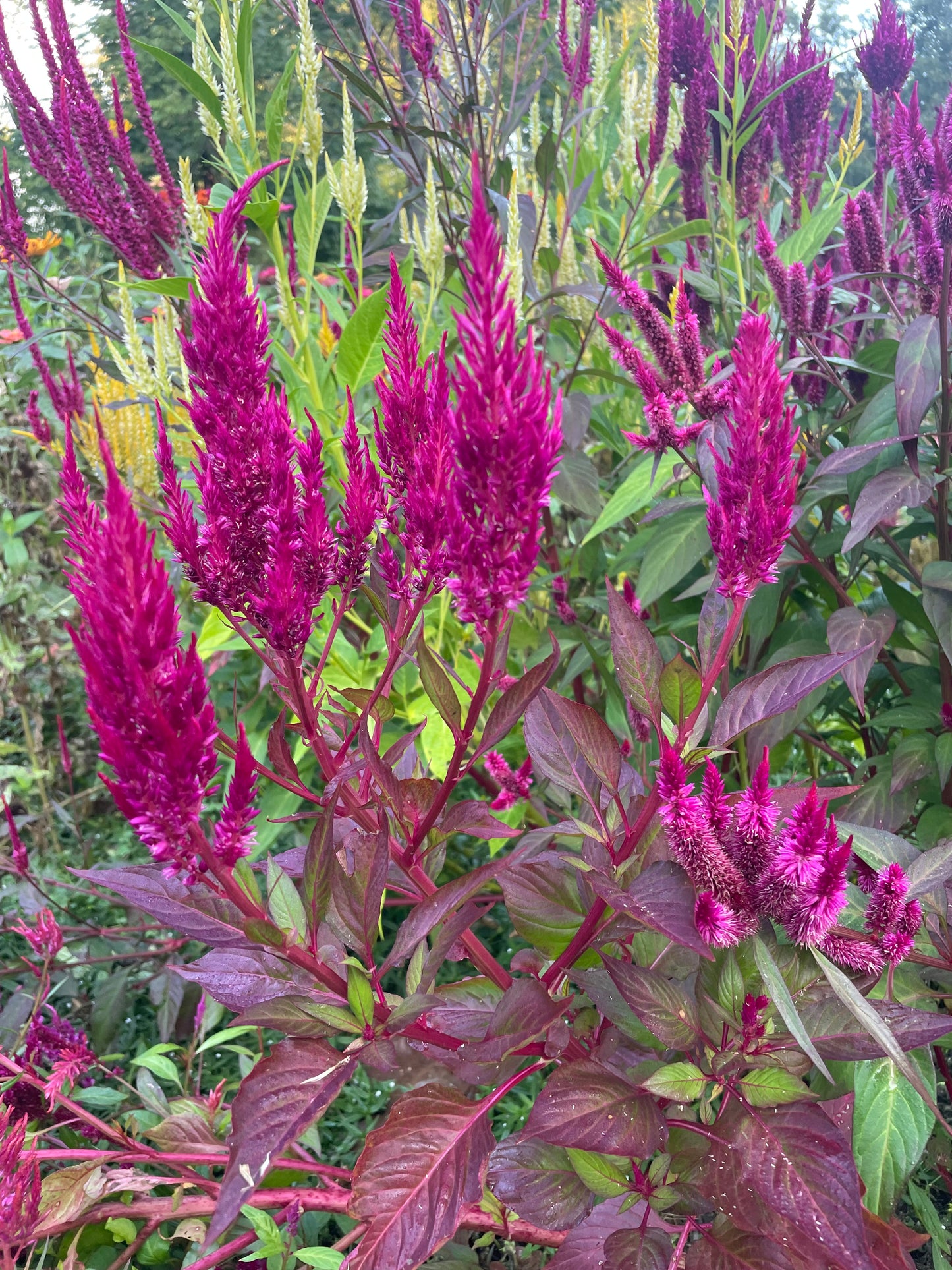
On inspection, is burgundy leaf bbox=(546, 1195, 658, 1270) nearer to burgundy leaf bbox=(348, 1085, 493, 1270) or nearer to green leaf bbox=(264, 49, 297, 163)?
burgundy leaf bbox=(348, 1085, 493, 1270)

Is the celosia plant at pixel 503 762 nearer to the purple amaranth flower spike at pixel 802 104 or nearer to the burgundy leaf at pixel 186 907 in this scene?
the burgundy leaf at pixel 186 907

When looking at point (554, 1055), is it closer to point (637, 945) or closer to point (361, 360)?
point (637, 945)

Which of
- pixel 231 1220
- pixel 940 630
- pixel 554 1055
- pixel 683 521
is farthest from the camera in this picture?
pixel 683 521

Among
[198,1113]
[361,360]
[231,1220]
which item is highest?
[361,360]

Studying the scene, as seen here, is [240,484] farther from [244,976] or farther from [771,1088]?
[771,1088]

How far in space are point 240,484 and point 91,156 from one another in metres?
1.29

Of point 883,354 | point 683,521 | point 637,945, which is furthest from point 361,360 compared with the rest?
point 637,945

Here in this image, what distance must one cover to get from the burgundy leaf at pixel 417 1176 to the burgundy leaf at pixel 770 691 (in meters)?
0.39

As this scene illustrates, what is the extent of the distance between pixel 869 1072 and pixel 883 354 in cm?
114

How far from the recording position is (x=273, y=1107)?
0.64 meters

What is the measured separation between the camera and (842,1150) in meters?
0.68

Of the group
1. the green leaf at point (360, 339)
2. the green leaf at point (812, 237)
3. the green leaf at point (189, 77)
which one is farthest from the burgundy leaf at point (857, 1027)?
the green leaf at point (189, 77)

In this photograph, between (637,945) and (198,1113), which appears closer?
(637,945)

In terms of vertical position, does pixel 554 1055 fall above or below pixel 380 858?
below
